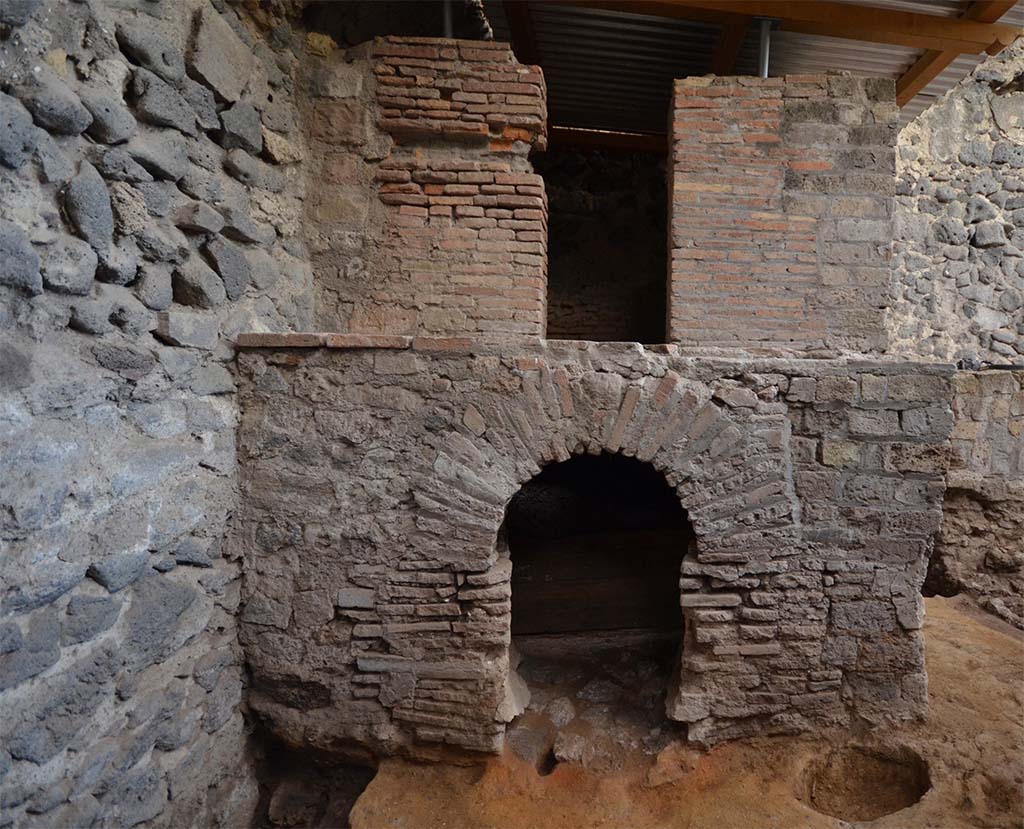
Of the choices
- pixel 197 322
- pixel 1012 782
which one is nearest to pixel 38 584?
pixel 197 322

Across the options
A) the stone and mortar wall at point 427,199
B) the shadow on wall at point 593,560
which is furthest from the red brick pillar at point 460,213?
the shadow on wall at point 593,560

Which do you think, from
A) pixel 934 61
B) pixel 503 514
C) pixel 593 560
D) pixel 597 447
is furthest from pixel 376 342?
pixel 934 61

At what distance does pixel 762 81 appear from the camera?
12.4ft

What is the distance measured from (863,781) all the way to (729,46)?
4496mm

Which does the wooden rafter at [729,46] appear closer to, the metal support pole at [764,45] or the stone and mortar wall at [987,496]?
the metal support pole at [764,45]

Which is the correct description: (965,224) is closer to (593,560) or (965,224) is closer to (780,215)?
(780,215)

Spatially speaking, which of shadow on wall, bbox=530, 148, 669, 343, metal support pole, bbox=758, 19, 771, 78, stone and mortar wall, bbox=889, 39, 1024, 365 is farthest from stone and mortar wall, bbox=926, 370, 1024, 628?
shadow on wall, bbox=530, 148, 669, 343

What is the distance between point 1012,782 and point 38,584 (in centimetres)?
404

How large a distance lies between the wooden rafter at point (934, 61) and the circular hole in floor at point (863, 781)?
423 cm

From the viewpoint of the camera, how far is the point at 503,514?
287 centimetres

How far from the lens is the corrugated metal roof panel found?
4.08 metres

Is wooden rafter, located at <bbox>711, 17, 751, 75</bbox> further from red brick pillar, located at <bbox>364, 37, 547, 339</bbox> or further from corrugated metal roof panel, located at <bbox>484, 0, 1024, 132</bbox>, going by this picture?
red brick pillar, located at <bbox>364, 37, 547, 339</bbox>

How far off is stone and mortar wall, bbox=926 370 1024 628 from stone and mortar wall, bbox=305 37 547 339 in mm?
3740

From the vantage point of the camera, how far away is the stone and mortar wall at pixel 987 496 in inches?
184
